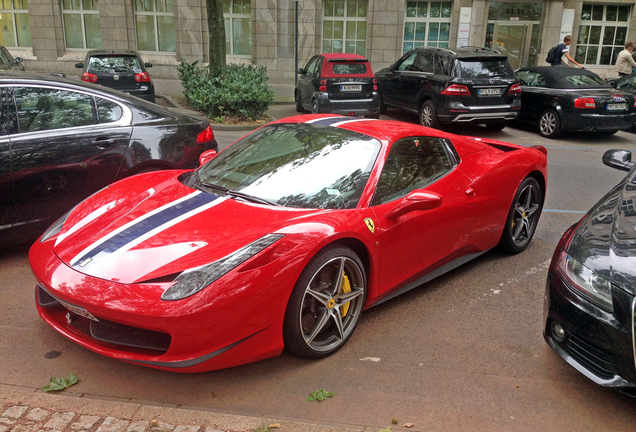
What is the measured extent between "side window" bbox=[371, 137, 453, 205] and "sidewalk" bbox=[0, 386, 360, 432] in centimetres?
167

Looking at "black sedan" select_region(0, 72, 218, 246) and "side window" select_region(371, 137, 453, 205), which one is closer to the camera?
"side window" select_region(371, 137, 453, 205)

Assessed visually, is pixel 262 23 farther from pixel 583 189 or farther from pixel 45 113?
pixel 45 113

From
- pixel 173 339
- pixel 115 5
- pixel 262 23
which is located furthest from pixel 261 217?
pixel 115 5

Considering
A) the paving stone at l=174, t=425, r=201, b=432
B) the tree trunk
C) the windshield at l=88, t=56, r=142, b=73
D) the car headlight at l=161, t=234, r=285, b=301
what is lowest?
the paving stone at l=174, t=425, r=201, b=432

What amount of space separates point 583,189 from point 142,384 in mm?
7142

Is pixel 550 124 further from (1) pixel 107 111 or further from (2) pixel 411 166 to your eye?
(1) pixel 107 111

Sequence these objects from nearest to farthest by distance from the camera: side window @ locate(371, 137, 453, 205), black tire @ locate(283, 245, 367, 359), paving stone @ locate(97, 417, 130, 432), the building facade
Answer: paving stone @ locate(97, 417, 130, 432), black tire @ locate(283, 245, 367, 359), side window @ locate(371, 137, 453, 205), the building facade

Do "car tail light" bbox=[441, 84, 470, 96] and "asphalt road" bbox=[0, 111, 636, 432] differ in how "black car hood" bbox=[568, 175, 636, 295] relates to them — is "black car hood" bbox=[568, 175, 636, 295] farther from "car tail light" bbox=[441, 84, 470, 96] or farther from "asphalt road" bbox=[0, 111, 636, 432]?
"car tail light" bbox=[441, 84, 470, 96]

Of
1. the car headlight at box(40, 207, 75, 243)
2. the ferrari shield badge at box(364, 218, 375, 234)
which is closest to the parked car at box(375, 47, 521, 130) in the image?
the ferrari shield badge at box(364, 218, 375, 234)

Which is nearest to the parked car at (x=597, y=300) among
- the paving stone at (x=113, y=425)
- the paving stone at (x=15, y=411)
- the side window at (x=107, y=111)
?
the paving stone at (x=113, y=425)

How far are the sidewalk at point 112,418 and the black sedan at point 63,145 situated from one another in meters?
2.28

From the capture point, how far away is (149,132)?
5.59 m

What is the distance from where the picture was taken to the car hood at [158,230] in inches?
124

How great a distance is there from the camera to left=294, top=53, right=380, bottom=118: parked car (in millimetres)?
13234
